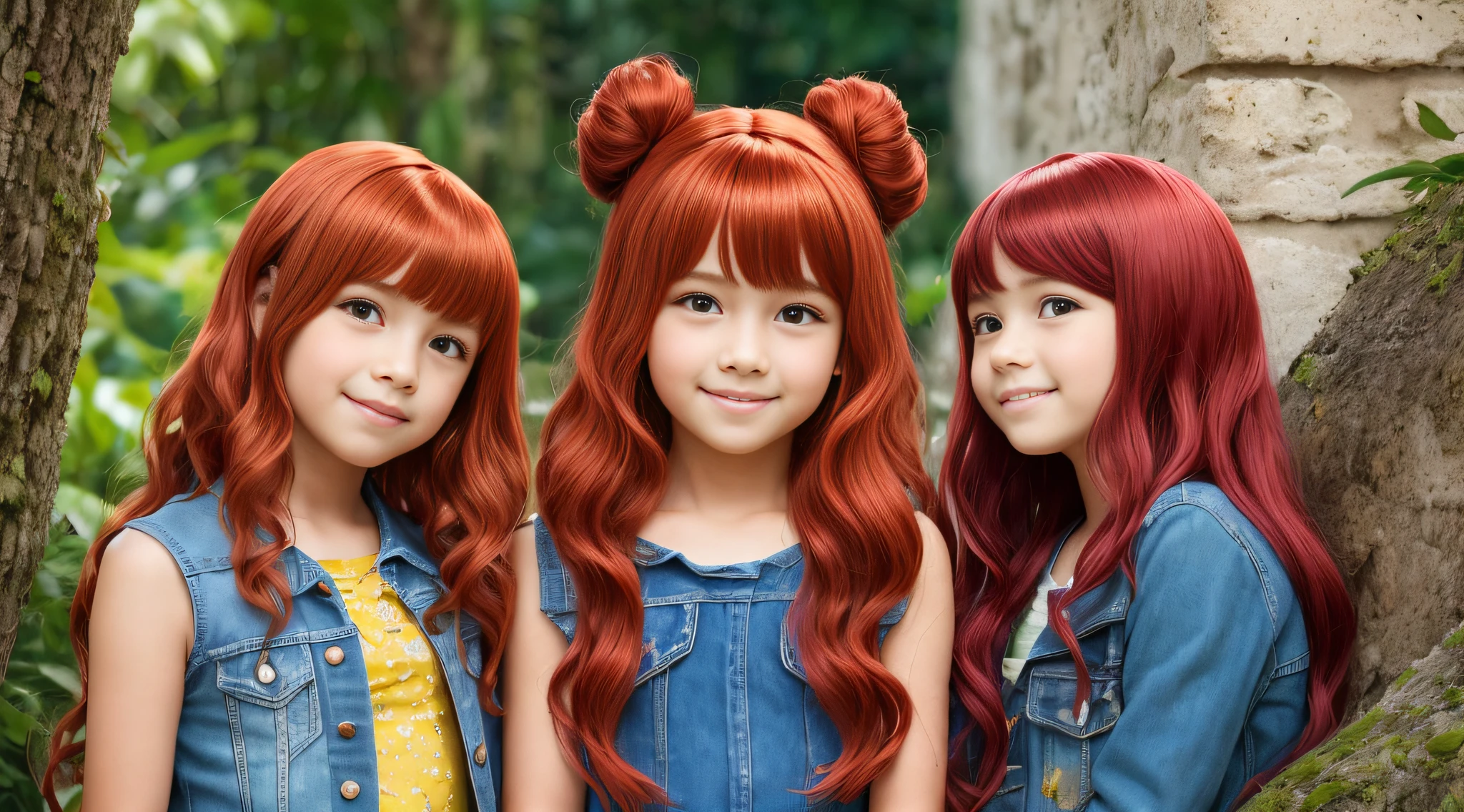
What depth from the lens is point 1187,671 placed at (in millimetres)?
1595

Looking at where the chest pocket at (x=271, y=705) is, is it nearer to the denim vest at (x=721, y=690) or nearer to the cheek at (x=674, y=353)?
the denim vest at (x=721, y=690)

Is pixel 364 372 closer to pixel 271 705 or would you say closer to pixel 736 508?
pixel 271 705

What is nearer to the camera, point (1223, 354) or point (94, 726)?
point (94, 726)

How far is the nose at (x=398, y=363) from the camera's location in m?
1.72

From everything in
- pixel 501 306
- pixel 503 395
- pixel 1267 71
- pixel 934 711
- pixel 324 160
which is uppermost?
pixel 1267 71

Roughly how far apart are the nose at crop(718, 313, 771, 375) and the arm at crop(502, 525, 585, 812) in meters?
0.46

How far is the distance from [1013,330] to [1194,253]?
283mm

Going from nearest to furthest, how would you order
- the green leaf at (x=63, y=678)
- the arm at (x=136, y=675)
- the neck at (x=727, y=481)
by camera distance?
the arm at (x=136, y=675) → the neck at (x=727, y=481) → the green leaf at (x=63, y=678)

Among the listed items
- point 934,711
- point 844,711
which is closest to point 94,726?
point 844,711

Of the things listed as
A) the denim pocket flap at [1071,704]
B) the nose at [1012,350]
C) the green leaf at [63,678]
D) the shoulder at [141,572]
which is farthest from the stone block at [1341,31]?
the green leaf at [63,678]

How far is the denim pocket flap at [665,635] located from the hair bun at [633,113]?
70 centimetres

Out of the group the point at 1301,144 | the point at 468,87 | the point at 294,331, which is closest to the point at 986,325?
the point at 1301,144

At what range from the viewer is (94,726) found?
1593 mm

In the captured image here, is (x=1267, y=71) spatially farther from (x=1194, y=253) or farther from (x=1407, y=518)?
(x=1407, y=518)
